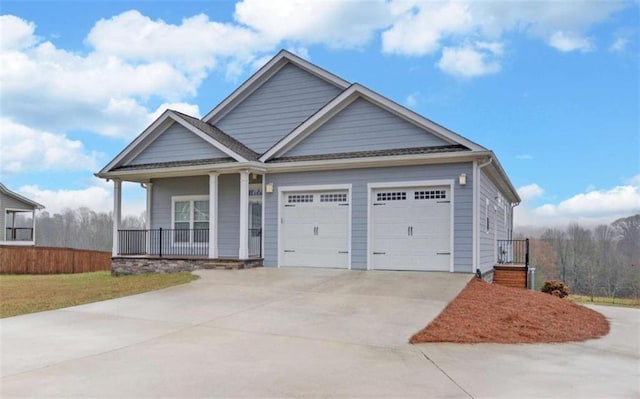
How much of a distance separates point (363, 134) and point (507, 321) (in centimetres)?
725

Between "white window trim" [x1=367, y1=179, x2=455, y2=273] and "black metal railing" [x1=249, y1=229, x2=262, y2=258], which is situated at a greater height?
"white window trim" [x1=367, y1=179, x2=455, y2=273]

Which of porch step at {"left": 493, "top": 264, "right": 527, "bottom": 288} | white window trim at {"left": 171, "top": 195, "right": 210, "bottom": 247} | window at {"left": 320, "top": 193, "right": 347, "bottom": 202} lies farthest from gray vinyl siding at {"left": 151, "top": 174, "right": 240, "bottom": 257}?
porch step at {"left": 493, "top": 264, "right": 527, "bottom": 288}

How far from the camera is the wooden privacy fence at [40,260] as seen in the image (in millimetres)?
22906

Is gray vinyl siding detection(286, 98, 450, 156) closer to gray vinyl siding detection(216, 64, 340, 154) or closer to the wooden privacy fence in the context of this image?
gray vinyl siding detection(216, 64, 340, 154)

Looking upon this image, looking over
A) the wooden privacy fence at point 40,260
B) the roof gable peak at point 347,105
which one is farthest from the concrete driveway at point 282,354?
the wooden privacy fence at point 40,260

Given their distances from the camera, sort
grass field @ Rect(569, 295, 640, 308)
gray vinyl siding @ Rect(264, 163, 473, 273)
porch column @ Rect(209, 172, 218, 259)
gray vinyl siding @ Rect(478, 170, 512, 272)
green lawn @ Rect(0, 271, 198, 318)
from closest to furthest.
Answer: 1. green lawn @ Rect(0, 271, 198, 318)
2. gray vinyl siding @ Rect(264, 163, 473, 273)
3. gray vinyl siding @ Rect(478, 170, 512, 272)
4. porch column @ Rect(209, 172, 218, 259)
5. grass field @ Rect(569, 295, 640, 308)

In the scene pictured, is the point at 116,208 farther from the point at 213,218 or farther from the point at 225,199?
the point at 213,218

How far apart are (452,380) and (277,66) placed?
13.9 m

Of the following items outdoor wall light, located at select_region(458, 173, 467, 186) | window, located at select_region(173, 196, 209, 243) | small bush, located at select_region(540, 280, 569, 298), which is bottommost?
small bush, located at select_region(540, 280, 569, 298)

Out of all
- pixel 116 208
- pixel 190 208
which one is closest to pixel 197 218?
pixel 190 208

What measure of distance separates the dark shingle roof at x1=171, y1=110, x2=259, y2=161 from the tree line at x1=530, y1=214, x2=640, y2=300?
2264 centimetres

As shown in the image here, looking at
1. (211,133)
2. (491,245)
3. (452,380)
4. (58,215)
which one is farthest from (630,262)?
(58,215)

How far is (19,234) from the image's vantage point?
34.5 meters

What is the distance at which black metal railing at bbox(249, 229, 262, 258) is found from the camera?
1490 centimetres
